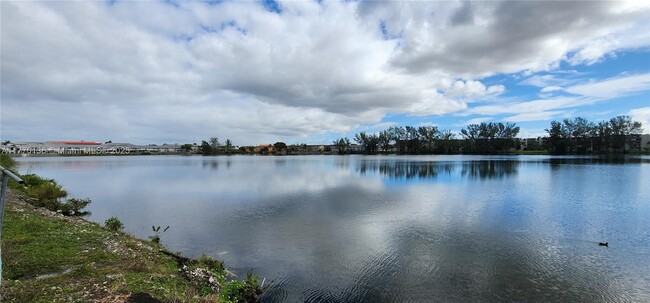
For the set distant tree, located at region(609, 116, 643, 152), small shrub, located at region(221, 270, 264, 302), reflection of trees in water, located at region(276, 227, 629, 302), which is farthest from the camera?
distant tree, located at region(609, 116, 643, 152)

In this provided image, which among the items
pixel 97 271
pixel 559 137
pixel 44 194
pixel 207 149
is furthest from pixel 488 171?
pixel 207 149

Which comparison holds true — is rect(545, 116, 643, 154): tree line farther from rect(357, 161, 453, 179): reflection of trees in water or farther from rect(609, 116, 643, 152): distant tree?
rect(357, 161, 453, 179): reflection of trees in water

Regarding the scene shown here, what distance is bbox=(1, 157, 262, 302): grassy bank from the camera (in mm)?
6405

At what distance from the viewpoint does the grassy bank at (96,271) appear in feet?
21.0

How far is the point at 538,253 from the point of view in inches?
521

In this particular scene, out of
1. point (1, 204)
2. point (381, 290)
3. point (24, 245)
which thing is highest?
point (1, 204)

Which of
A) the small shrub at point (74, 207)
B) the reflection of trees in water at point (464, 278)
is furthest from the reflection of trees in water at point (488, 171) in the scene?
the small shrub at point (74, 207)

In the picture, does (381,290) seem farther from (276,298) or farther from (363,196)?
(363,196)

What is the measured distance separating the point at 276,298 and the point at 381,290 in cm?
300

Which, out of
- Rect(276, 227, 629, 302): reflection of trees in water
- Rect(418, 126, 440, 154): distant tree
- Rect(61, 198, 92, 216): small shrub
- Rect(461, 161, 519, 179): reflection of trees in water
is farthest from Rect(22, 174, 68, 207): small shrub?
Rect(418, 126, 440, 154): distant tree

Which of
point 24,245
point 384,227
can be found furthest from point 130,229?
point 384,227

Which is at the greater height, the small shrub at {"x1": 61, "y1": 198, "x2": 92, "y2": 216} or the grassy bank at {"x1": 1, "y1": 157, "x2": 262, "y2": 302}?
the grassy bank at {"x1": 1, "y1": 157, "x2": 262, "y2": 302}

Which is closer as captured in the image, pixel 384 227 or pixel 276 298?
pixel 276 298

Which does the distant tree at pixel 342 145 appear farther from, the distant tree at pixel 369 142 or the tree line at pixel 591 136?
the tree line at pixel 591 136
